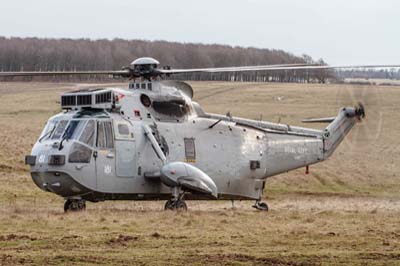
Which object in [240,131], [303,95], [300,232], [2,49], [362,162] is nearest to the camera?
[300,232]

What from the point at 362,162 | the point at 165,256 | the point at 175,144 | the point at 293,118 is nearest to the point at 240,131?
the point at 175,144

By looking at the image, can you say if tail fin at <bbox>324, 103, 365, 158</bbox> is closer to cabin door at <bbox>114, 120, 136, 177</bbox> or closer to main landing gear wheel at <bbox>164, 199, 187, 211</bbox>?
main landing gear wheel at <bbox>164, 199, 187, 211</bbox>

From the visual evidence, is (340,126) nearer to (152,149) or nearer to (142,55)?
(152,149)

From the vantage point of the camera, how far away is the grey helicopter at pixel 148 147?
22.6m

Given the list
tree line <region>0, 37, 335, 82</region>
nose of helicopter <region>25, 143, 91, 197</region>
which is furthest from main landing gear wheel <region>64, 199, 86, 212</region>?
tree line <region>0, 37, 335, 82</region>

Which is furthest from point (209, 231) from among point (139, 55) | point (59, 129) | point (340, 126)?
point (139, 55)

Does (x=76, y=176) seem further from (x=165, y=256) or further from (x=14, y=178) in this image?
(x=14, y=178)

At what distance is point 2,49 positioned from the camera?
122 metres

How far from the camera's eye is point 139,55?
78.8 metres

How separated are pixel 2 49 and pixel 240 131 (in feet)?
329

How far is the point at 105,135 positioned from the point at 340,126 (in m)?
10.4

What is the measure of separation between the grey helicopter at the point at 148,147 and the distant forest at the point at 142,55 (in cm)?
412

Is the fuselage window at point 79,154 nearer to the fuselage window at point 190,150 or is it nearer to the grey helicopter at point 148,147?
the grey helicopter at point 148,147

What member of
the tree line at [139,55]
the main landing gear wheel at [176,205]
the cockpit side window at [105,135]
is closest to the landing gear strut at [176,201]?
the main landing gear wheel at [176,205]
